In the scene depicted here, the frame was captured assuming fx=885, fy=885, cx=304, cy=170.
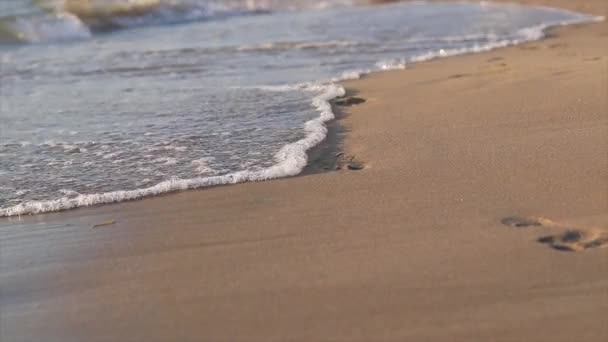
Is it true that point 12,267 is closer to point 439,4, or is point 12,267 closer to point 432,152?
point 432,152

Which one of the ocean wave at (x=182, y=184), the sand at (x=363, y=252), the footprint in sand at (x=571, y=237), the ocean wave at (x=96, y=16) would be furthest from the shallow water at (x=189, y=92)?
the footprint in sand at (x=571, y=237)

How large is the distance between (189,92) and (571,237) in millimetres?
4107

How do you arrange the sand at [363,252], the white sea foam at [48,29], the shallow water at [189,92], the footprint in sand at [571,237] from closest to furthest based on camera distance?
the sand at [363,252]
the footprint in sand at [571,237]
the shallow water at [189,92]
the white sea foam at [48,29]

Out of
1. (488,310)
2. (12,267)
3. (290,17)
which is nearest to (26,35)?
(290,17)

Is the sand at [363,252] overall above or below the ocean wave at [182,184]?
below

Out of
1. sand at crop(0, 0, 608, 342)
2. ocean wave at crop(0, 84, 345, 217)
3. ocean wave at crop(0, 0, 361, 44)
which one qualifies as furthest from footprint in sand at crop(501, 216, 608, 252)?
ocean wave at crop(0, 0, 361, 44)

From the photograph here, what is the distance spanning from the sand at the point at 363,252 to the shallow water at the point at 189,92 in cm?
39

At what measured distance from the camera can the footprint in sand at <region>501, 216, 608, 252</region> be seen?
3.21m

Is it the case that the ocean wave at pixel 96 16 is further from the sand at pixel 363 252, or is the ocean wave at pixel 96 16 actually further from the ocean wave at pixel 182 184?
the sand at pixel 363 252

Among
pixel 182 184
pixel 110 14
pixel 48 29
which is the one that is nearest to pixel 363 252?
pixel 182 184

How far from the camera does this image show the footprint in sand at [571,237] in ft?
10.5

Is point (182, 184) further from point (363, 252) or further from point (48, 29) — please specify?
point (48, 29)

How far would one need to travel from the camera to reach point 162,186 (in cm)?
430

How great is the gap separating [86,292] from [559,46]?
6.46 meters
